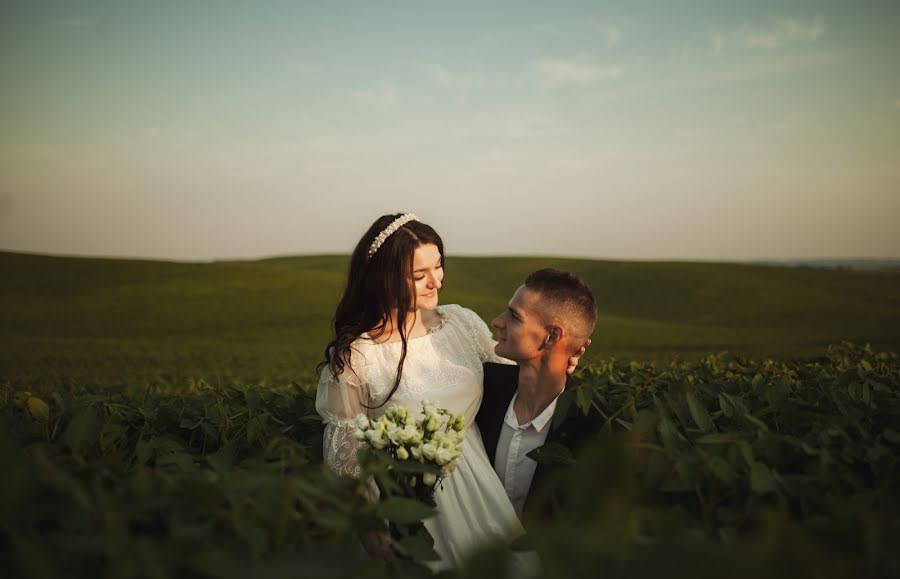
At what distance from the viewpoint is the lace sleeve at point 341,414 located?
A: 3.20 metres

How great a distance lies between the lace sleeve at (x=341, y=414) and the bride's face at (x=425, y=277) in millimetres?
704

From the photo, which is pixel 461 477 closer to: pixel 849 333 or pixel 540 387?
pixel 540 387

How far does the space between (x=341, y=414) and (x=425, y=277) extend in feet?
3.64

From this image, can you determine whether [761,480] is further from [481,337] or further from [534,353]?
[481,337]

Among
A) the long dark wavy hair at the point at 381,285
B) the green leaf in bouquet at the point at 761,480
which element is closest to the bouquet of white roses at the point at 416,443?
the green leaf in bouquet at the point at 761,480

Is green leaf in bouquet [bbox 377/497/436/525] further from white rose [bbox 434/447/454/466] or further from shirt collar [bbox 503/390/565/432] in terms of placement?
shirt collar [bbox 503/390/565/432]

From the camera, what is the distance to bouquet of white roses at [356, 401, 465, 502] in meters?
2.27

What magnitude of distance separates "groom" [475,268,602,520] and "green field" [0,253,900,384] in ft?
41.0

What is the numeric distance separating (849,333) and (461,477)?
35712 millimetres

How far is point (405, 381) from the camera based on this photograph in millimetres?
3686

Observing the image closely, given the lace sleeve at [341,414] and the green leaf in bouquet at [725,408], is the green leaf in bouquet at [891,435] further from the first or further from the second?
the lace sleeve at [341,414]

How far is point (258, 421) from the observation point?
311cm

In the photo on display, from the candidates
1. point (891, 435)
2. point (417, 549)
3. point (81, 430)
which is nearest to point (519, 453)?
point (891, 435)

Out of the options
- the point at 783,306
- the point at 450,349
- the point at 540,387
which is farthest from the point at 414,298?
the point at 783,306
